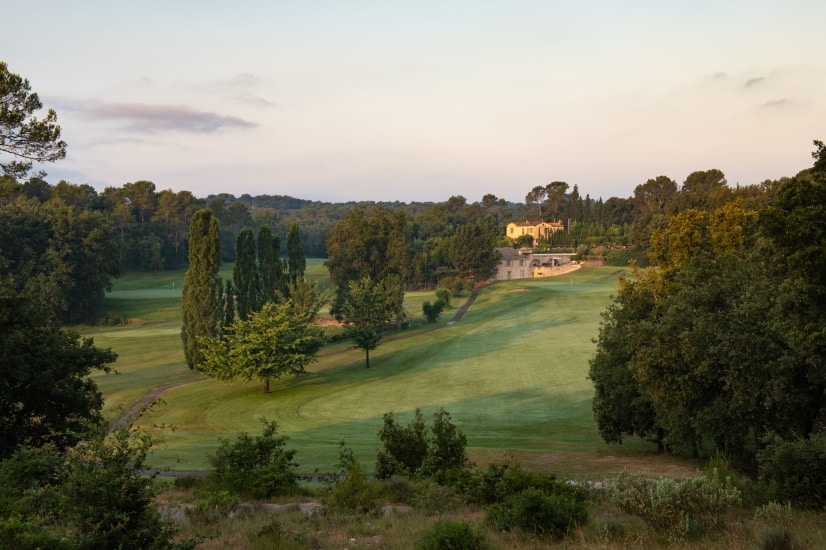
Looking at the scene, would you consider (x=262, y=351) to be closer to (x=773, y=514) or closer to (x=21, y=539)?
(x=21, y=539)

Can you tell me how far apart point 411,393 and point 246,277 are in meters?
22.5

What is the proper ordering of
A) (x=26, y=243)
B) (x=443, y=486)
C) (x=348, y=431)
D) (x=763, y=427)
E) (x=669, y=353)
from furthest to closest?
(x=26, y=243) < (x=348, y=431) < (x=669, y=353) < (x=763, y=427) < (x=443, y=486)

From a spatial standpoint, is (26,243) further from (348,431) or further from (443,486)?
(443,486)

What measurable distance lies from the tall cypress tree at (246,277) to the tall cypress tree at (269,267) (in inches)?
79.2

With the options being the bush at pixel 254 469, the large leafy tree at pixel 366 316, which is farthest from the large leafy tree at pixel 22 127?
the large leafy tree at pixel 366 316

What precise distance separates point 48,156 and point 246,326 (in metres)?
20.1

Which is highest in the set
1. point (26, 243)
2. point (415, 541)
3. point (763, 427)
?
point (26, 243)

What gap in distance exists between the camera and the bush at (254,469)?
49.9 feet

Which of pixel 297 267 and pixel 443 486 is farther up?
pixel 297 267

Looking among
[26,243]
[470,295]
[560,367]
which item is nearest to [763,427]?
[560,367]

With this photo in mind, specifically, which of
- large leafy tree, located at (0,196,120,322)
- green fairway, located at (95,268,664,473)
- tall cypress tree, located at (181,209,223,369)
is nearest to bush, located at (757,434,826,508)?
green fairway, located at (95,268,664,473)

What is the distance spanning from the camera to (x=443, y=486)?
14359 mm

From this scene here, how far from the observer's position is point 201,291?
161ft

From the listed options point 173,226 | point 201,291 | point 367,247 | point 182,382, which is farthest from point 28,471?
point 173,226
